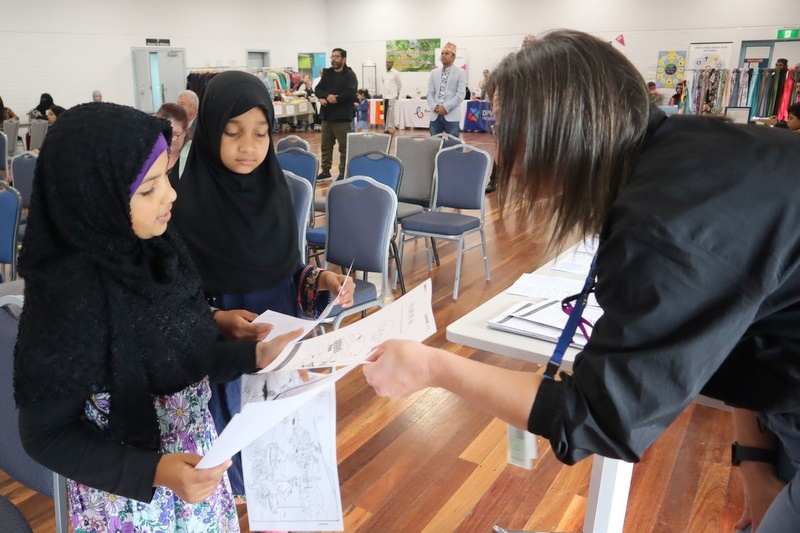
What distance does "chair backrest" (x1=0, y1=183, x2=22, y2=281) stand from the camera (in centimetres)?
299

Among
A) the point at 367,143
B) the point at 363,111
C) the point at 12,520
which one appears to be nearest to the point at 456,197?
the point at 367,143

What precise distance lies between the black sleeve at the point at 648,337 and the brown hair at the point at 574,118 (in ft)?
0.48

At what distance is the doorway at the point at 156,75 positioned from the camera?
506 inches

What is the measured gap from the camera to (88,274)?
0.96 m

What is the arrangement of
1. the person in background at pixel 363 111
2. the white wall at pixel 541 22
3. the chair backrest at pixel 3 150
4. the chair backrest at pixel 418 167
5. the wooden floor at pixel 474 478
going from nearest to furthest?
the wooden floor at pixel 474 478 → the chair backrest at pixel 418 167 → the chair backrest at pixel 3 150 → the white wall at pixel 541 22 → the person in background at pixel 363 111

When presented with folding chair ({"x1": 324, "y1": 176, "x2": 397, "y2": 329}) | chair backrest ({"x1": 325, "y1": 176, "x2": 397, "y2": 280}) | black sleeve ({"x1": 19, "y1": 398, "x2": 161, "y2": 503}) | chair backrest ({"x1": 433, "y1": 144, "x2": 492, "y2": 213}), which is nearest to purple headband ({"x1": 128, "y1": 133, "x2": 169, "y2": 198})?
black sleeve ({"x1": 19, "y1": 398, "x2": 161, "y2": 503})

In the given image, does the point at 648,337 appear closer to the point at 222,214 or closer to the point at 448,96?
the point at 222,214

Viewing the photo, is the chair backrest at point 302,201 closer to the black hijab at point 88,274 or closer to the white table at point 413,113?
the black hijab at point 88,274

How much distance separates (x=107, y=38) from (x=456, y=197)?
10997 mm

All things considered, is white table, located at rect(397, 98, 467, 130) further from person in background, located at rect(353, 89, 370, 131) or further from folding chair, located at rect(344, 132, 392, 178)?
folding chair, located at rect(344, 132, 392, 178)

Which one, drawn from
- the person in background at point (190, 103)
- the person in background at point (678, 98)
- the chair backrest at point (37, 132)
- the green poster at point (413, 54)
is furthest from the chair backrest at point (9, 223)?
the green poster at point (413, 54)

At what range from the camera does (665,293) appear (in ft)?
2.29

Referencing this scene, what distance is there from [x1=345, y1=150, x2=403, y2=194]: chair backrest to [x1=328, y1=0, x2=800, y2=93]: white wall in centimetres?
820

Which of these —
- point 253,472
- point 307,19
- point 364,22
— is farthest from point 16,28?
point 253,472
